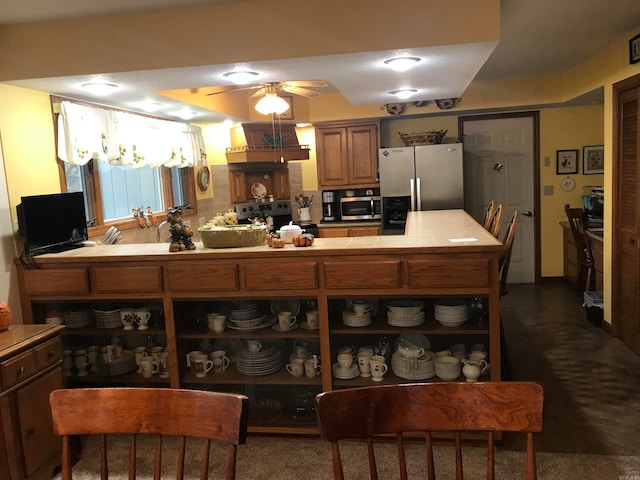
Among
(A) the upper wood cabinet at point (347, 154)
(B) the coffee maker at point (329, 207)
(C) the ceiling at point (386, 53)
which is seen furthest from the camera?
(B) the coffee maker at point (329, 207)

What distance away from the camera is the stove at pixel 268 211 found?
20.5ft

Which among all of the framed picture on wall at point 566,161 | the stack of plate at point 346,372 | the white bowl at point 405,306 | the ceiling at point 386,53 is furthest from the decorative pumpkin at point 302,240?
the framed picture on wall at point 566,161

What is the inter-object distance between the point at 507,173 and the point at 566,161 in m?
0.65

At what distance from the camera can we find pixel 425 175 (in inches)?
232

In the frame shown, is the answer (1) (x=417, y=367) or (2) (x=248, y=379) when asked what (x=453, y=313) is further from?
(2) (x=248, y=379)

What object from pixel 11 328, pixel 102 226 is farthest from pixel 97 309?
→ pixel 102 226

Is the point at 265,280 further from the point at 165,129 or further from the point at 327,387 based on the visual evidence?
the point at 165,129

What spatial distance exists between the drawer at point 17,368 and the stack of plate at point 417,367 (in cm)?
186

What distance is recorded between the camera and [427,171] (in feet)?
19.3

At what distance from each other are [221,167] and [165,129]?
147 centimetres

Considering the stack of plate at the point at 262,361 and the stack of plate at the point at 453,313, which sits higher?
→ the stack of plate at the point at 453,313

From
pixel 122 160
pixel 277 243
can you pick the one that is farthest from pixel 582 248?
pixel 122 160

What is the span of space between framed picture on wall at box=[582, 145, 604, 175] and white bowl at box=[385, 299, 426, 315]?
4.18 metres

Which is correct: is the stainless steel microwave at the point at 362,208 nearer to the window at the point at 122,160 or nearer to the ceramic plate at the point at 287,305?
the window at the point at 122,160
